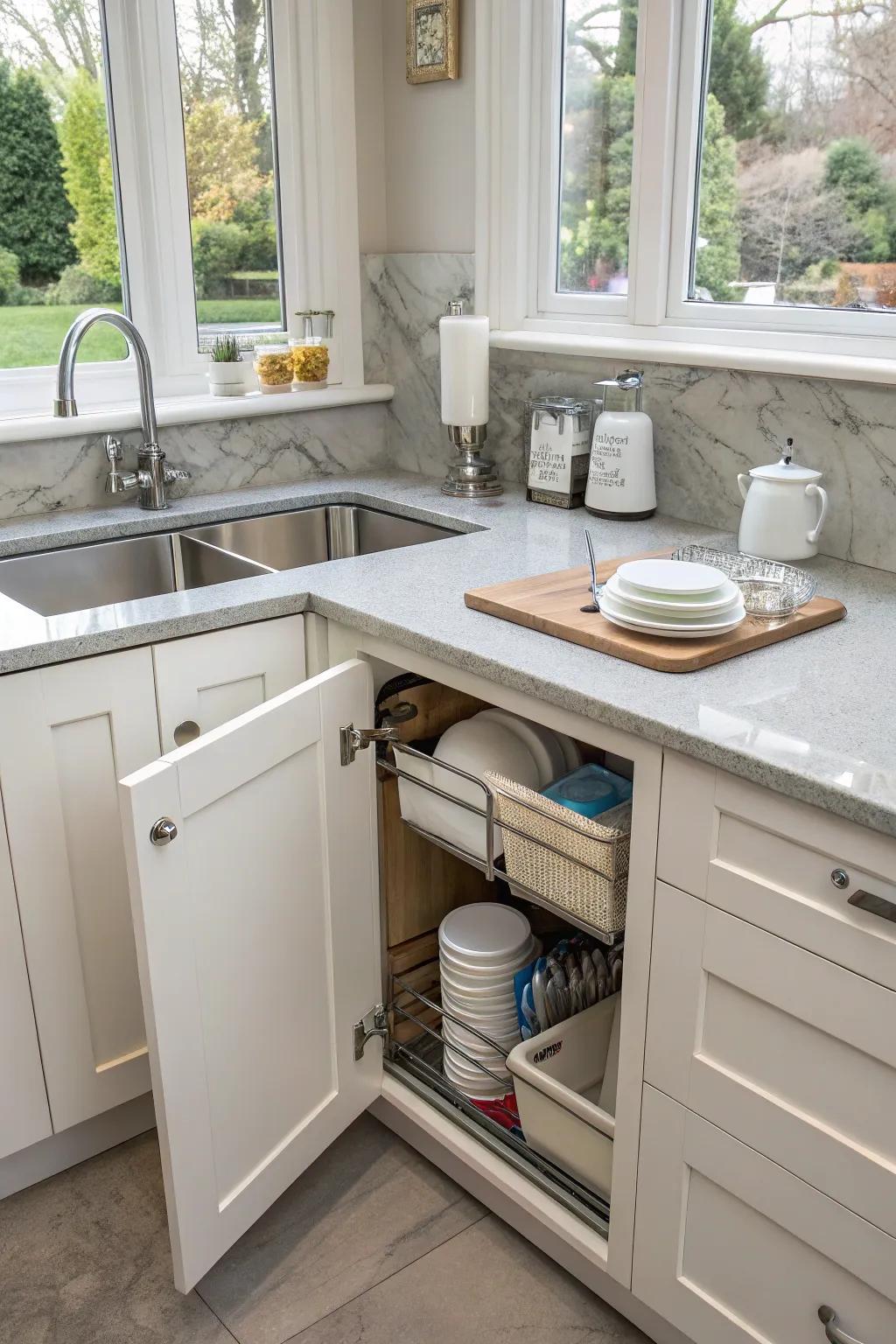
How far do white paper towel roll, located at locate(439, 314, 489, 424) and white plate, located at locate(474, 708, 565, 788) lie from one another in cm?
75

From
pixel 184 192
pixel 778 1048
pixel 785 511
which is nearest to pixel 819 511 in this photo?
pixel 785 511

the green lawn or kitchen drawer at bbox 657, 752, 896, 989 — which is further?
the green lawn

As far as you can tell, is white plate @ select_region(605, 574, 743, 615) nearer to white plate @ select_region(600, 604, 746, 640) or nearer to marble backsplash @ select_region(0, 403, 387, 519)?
white plate @ select_region(600, 604, 746, 640)

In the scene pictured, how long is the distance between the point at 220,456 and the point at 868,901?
5.56 feet

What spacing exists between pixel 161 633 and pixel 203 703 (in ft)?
0.48

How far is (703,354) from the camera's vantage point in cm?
194

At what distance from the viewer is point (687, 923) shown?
4.20 feet

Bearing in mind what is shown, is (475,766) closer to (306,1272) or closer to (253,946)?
(253,946)

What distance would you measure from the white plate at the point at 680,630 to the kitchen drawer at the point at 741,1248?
551mm

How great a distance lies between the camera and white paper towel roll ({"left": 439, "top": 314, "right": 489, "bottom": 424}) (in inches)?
86.4

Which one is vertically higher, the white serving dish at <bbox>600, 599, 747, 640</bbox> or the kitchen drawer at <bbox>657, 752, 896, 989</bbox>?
the white serving dish at <bbox>600, 599, 747, 640</bbox>

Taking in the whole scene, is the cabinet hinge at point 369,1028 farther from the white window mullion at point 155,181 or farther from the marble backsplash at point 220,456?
the white window mullion at point 155,181

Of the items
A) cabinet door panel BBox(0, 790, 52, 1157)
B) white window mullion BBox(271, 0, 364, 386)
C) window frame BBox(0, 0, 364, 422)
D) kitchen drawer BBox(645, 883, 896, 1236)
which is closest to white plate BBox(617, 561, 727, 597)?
kitchen drawer BBox(645, 883, 896, 1236)

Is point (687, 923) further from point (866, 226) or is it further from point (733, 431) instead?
point (866, 226)
